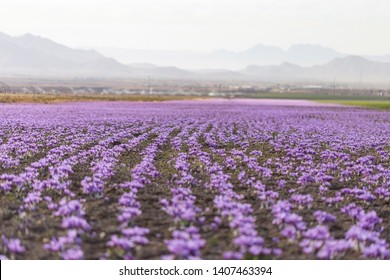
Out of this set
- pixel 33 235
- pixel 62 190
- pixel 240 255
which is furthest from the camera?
pixel 62 190

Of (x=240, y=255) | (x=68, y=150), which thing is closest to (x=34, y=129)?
(x=68, y=150)

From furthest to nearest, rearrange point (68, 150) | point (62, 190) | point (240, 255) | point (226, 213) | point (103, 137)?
point (103, 137) < point (68, 150) < point (62, 190) < point (226, 213) < point (240, 255)

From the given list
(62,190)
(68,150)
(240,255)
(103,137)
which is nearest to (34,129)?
(103,137)

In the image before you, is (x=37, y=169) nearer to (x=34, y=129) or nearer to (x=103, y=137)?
(x=103, y=137)

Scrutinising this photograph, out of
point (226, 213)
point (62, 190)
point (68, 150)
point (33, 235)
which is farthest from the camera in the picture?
point (68, 150)

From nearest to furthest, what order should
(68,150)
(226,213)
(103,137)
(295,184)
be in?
(226,213), (295,184), (68,150), (103,137)

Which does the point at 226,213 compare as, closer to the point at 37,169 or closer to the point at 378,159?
the point at 37,169

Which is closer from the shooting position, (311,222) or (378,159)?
(311,222)

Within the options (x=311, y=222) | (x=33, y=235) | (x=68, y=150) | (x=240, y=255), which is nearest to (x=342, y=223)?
(x=311, y=222)

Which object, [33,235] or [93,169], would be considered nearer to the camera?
[33,235]
